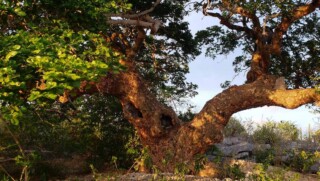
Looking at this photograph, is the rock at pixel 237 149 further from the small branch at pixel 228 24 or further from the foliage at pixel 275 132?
the small branch at pixel 228 24

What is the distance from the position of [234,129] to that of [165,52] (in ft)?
34.8

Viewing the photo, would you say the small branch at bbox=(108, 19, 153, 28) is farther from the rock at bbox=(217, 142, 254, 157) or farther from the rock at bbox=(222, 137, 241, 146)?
the rock at bbox=(222, 137, 241, 146)

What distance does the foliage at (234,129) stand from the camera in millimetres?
24667

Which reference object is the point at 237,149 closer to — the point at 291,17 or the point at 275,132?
the point at 275,132

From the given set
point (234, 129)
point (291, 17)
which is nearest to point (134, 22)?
point (291, 17)

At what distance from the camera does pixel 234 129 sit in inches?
985

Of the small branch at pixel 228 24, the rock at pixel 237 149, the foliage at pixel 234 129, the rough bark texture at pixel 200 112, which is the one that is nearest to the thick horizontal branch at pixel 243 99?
the rough bark texture at pixel 200 112

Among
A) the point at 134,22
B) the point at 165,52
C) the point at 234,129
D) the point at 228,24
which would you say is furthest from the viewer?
the point at 234,129

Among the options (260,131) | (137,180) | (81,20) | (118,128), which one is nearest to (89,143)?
(118,128)

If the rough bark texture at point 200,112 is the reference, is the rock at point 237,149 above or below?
below

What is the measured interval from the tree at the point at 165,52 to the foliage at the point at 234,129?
28.0 feet

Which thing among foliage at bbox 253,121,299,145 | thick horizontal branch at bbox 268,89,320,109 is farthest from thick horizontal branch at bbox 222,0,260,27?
foliage at bbox 253,121,299,145

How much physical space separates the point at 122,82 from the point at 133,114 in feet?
3.43

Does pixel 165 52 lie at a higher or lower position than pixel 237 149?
higher
